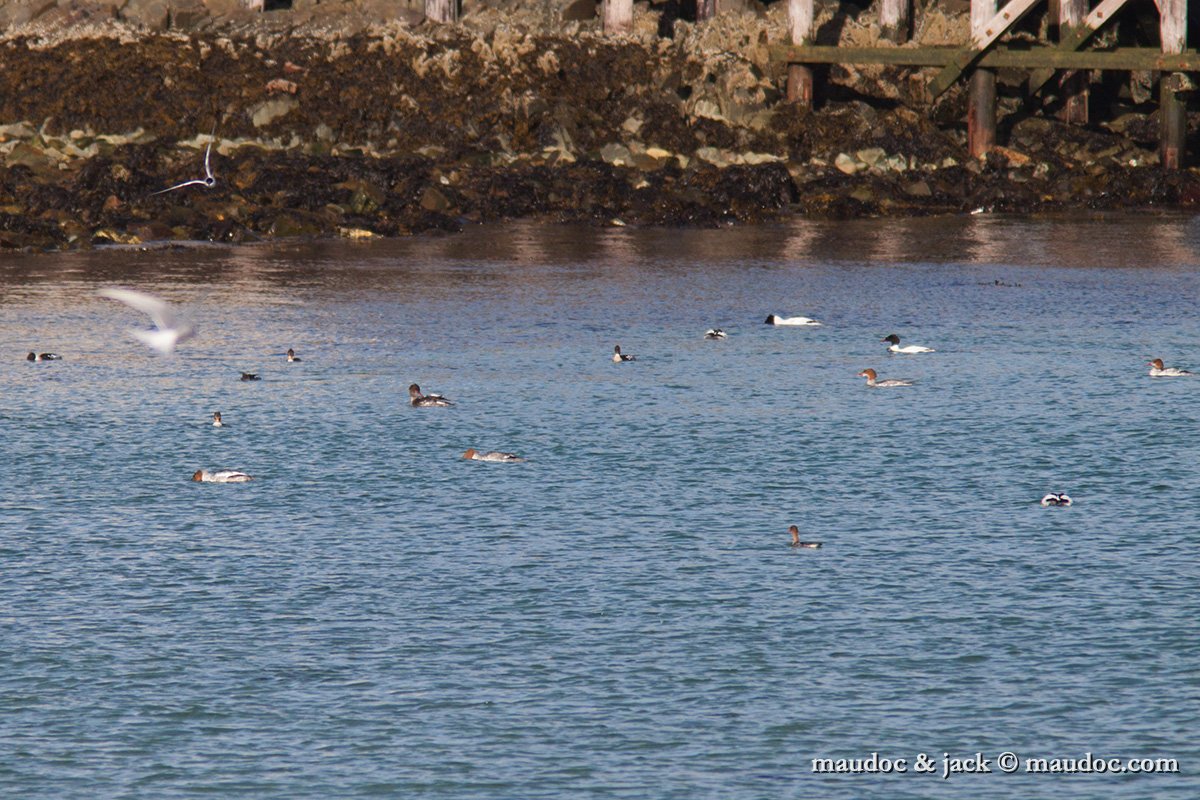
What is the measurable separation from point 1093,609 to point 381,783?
19.3 ft

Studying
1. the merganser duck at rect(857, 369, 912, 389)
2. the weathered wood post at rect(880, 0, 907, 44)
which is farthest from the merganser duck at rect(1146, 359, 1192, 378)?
the weathered wood post at rect(880, 0, 907, 44)

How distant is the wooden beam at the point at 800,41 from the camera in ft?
153

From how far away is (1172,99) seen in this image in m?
44.2

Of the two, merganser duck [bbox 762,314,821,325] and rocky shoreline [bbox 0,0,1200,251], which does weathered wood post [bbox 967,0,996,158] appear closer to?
rocky shoreline [bbox 0,0,1200,251]

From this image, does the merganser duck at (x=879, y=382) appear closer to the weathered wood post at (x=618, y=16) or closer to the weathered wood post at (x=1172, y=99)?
the weathered wood post at (x=1172, y=99)

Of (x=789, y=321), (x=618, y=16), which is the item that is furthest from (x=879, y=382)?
(x=618, y=16)

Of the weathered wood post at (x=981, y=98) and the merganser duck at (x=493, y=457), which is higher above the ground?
the weathered wood post at (x=981, y=98)

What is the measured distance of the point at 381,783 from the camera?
1134cm

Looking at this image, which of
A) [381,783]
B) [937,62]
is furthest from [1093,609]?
[937,62]

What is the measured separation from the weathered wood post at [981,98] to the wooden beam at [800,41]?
160 inches

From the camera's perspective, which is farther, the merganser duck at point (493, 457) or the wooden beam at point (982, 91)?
the wooden beam at point (982, 91)

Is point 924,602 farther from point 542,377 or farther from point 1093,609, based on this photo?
point 542,377

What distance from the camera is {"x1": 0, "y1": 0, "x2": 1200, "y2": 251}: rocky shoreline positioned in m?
41.3

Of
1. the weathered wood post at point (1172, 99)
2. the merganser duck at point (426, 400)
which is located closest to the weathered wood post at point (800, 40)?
the weathered wood post at point (1172, 99)
